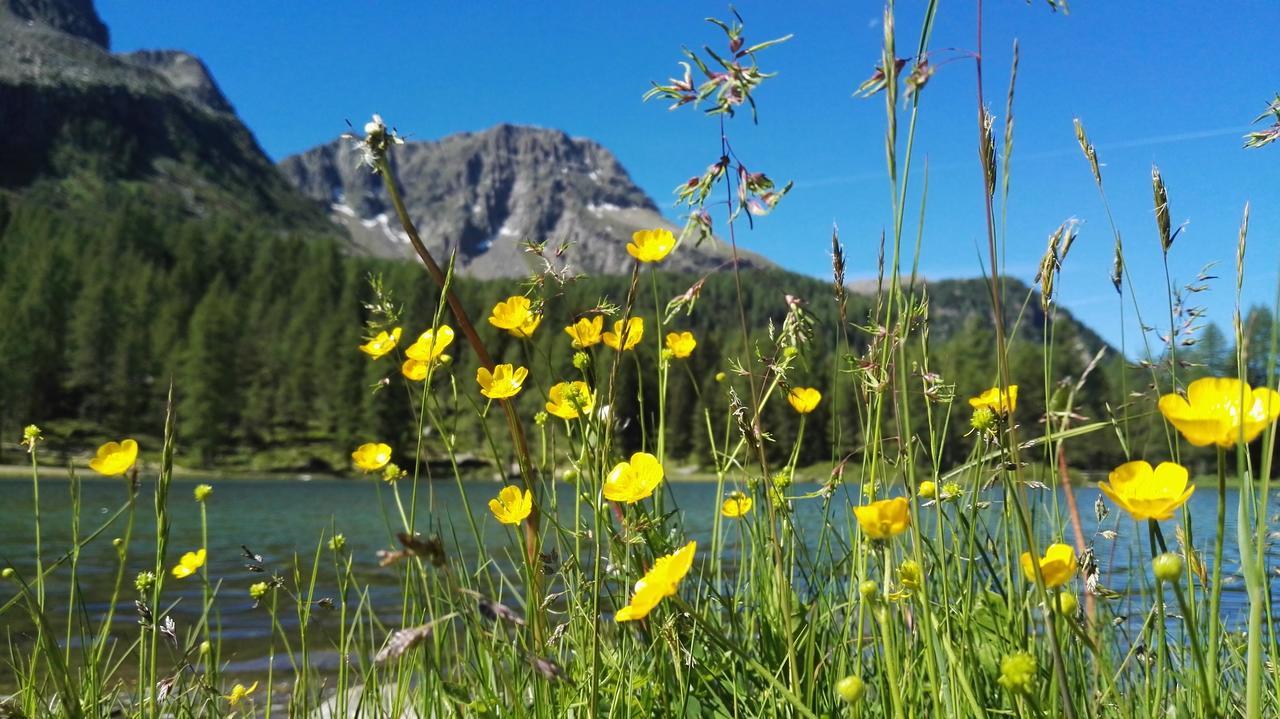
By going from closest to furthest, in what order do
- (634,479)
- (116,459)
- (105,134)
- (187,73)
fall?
(634,479)
(116,459)
(105,134)
(187,73)

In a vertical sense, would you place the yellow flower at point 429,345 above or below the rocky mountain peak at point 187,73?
below

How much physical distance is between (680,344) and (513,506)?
0.52 metres

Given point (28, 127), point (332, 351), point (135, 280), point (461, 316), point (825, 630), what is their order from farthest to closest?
point (28, 127)
point (135, 280)
point (332, 351)
point (825, 630)
point (461, 316)

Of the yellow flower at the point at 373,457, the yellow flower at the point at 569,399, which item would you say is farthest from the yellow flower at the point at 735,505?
the yellow flower at the point at 373,457

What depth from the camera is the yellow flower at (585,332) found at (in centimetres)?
124

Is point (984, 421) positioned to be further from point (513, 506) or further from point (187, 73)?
point (187, 73)

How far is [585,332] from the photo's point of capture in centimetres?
128

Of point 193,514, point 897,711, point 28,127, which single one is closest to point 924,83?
point 897,711

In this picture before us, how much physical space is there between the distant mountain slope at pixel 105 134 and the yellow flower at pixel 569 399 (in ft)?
351

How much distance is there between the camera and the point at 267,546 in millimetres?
9586

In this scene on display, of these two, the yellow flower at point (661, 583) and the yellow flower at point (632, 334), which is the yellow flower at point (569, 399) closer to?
the yellow flower at point (632, 334)

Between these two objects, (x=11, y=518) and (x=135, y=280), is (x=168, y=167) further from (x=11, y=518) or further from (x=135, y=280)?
(x=11, y=518)

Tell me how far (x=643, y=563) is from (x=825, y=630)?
47 centimetres

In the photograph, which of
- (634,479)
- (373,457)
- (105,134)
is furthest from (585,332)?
(105,134)
